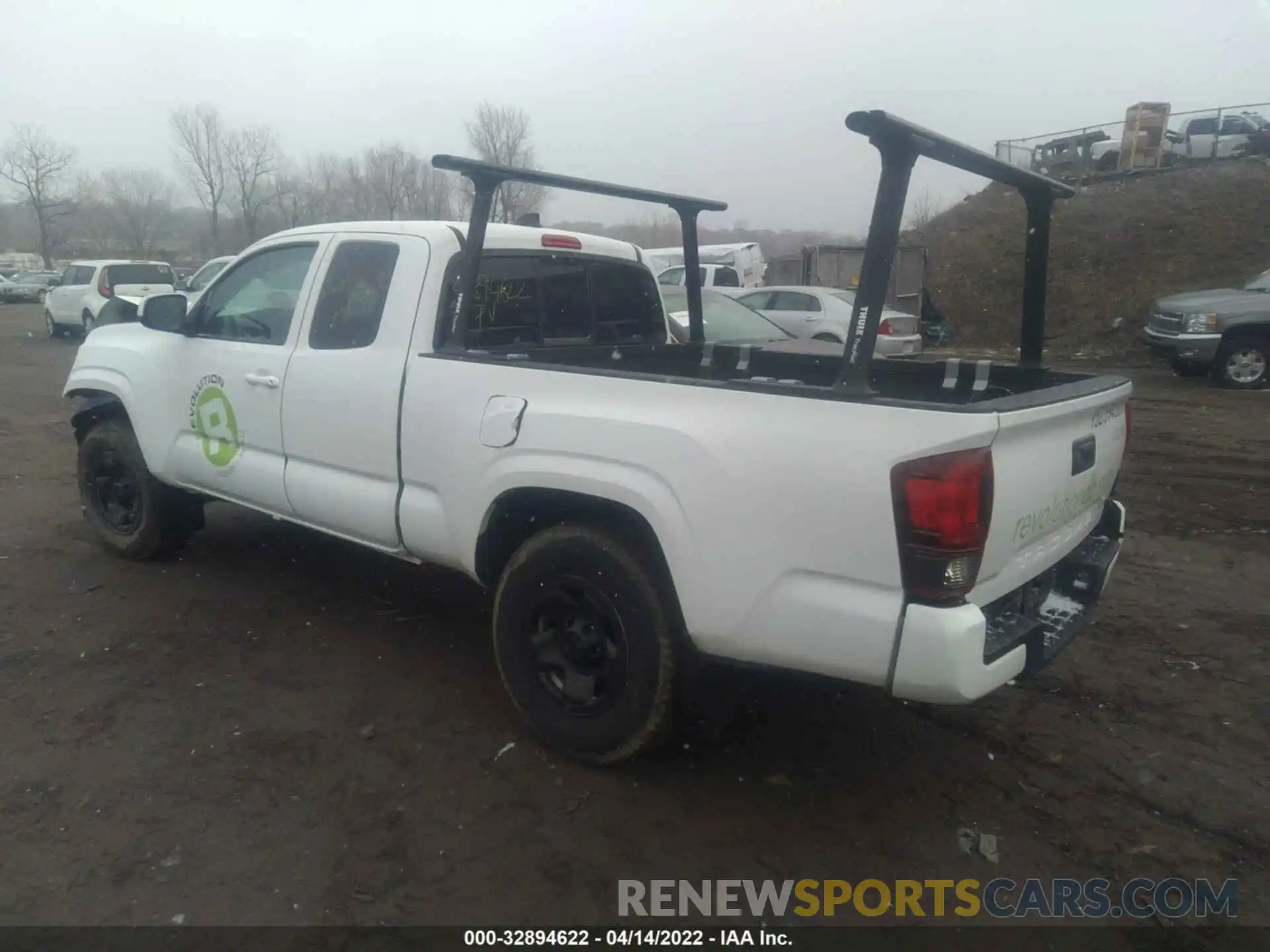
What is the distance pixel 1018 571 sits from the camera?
2816mm

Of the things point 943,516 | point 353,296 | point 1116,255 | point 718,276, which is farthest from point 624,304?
point 1116,255

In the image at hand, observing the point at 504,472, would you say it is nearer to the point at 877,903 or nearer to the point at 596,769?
the point at 596,769

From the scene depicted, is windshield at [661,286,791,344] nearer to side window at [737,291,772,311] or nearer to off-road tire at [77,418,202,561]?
off-road tire at [77,418,202,561]

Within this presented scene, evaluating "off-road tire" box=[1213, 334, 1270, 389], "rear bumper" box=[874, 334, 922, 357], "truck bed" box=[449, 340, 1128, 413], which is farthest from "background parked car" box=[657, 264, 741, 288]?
"truck bed" box=[449, 340, 1128, 413]

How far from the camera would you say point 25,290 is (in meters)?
41.8

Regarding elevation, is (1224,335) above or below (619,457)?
below

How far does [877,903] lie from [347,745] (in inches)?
77.1

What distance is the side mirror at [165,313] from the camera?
462 centimetres

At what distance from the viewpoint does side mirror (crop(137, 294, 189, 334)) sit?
4617 millimetres

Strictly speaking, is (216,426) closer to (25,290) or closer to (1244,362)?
(1244,362)

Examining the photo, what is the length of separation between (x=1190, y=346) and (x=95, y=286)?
21606 mm

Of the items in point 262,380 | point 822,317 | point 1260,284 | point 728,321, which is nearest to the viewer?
point 262,380

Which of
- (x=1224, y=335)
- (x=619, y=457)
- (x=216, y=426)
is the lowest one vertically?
(x=1224, y=335)

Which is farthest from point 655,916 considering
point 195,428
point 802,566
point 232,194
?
point 232,194
